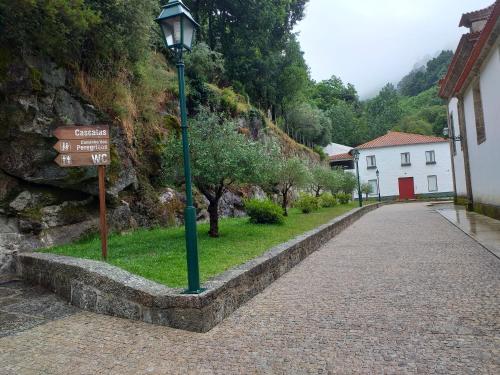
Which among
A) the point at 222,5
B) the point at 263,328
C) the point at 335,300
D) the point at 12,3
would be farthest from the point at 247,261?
the point at 222,5

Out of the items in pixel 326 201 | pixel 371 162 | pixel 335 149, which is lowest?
pixel 326 201

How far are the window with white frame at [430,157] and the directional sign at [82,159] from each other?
43683 millimetres

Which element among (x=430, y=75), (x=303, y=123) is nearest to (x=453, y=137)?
(x=303, y=123)

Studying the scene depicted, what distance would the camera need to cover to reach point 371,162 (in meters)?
46.6

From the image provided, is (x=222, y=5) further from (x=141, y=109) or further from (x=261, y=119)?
(x=141, y=109)

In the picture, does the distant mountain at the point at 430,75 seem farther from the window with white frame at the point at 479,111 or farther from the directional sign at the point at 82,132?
the directional sign at the point at 82,132

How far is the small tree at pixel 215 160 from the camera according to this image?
29.4 ft

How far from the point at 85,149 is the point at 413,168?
143 ft

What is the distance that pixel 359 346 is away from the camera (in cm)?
383

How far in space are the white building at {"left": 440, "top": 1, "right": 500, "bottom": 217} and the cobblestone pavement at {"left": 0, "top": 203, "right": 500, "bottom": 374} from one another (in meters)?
7.15

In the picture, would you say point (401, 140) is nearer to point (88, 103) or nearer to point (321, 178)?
point (321, 178)

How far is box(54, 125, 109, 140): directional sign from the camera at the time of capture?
268 inches

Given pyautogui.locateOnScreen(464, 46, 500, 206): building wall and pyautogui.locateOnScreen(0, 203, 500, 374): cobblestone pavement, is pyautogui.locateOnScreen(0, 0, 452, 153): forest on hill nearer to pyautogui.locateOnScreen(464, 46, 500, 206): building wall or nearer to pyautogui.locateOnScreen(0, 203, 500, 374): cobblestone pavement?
pyautogui.locateOnScreen(0, 203, 500, 374): cobblestone pavement

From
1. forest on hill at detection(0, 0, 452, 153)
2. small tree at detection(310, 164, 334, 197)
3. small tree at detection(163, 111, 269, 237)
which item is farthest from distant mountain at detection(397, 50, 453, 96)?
small tree at detection(163, 111, 269, 237)
